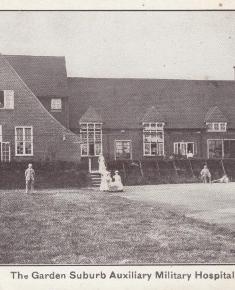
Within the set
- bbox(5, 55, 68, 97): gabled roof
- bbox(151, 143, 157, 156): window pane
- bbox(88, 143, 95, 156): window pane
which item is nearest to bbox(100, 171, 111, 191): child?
bbox(88, 143, 95, 156): window pane

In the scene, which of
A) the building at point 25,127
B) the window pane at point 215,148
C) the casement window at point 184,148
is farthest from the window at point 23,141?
the window pane at point 215,148

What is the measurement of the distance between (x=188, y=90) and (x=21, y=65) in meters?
10.2

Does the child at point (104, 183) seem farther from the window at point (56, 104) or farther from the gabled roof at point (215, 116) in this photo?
the gabled roof at point (215, 116)

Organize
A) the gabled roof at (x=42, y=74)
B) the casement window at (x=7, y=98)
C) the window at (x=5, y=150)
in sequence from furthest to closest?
the gabled roof at (x=42, y=74) → the window at (x=5, y=150) → the casement window at (x=7, y=98)

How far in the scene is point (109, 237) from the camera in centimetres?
910

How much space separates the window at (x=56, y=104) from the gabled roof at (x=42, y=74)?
366 millimetres

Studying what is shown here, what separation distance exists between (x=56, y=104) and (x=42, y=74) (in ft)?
6.42

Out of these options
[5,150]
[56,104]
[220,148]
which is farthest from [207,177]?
[56,104]

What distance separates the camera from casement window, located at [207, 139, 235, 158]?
32375 millimetres

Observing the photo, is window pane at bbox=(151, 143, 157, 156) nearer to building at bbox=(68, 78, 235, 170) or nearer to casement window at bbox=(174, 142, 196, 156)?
building at bbox=(68, 78, 235, 170)

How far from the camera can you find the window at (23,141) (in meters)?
25.5

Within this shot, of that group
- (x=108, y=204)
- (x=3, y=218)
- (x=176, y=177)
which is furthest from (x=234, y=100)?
(x=3, y=218)

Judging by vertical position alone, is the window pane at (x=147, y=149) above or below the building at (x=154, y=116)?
below

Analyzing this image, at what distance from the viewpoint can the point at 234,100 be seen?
34.5 metres
